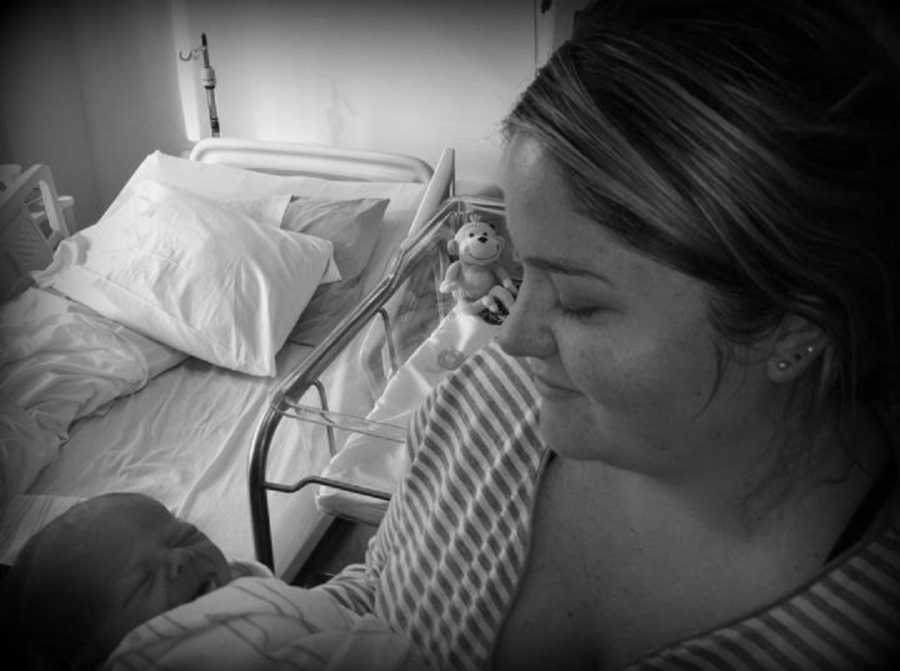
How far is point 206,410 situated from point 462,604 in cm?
136

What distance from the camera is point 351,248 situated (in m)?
2.47

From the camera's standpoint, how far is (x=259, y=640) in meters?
0.78

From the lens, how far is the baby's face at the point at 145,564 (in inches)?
37.6

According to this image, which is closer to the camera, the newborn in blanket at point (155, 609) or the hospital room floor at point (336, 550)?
the newborn in blanket at point (155, 609)

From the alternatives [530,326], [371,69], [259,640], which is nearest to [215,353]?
[371,69]

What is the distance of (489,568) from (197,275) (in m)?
1.62

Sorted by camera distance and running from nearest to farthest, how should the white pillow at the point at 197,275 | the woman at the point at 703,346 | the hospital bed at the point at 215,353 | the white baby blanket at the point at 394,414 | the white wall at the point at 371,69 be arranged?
1. the woman at the point at 703,346
2. the white baby blanket at the point at 394,414
3. the hospital bed at the point at 215,353
4. the white pillow at the point at 197,275
5. the white wall at the point at 371,69

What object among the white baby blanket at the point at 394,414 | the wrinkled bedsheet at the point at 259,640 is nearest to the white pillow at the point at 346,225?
the white baby blanket at the point at 394,414

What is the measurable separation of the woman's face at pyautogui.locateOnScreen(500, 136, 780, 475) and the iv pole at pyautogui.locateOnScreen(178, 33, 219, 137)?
231cm

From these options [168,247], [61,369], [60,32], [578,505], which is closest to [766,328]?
[578,505]

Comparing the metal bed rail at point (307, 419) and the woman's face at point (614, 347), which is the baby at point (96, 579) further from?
the woman's face at point (614, 347)

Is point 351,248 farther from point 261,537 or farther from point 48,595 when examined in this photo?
point 48,595

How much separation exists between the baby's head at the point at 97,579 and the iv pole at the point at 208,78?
2.01 m

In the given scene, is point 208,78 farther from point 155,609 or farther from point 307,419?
point 155,609
